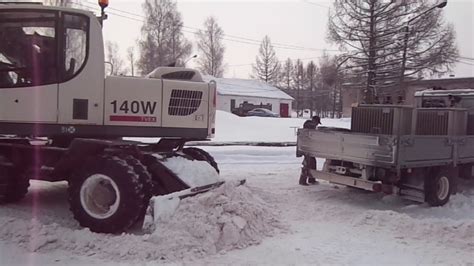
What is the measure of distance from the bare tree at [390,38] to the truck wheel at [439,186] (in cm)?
2689

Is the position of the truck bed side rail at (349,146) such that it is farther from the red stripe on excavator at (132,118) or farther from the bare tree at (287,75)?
the bare tree at (287,75)

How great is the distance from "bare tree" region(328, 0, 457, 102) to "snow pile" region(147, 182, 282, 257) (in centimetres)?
3028

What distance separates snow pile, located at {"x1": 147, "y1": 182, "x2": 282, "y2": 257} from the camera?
562 centimetres

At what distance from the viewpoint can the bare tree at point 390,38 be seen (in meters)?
35.9

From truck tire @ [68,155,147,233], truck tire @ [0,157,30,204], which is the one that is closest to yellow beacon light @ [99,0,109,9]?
truck tire @ [68,155,147,233]

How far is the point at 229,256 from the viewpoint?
552 cm

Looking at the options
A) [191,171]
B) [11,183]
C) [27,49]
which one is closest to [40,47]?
[27,49]

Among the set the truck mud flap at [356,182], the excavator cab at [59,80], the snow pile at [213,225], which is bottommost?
the snow pile at [213,225]

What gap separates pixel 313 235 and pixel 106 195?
9.11 ft

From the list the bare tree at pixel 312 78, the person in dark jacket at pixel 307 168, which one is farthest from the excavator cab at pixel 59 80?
the bare tree at pixel 312 78

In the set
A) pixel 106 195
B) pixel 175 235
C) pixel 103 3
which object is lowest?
pixel 175 235

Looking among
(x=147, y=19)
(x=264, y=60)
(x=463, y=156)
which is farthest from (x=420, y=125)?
(x=264, y=60)

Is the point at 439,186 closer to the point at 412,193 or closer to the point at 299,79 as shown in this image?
the point at 412,193

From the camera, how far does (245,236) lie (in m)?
6.03
